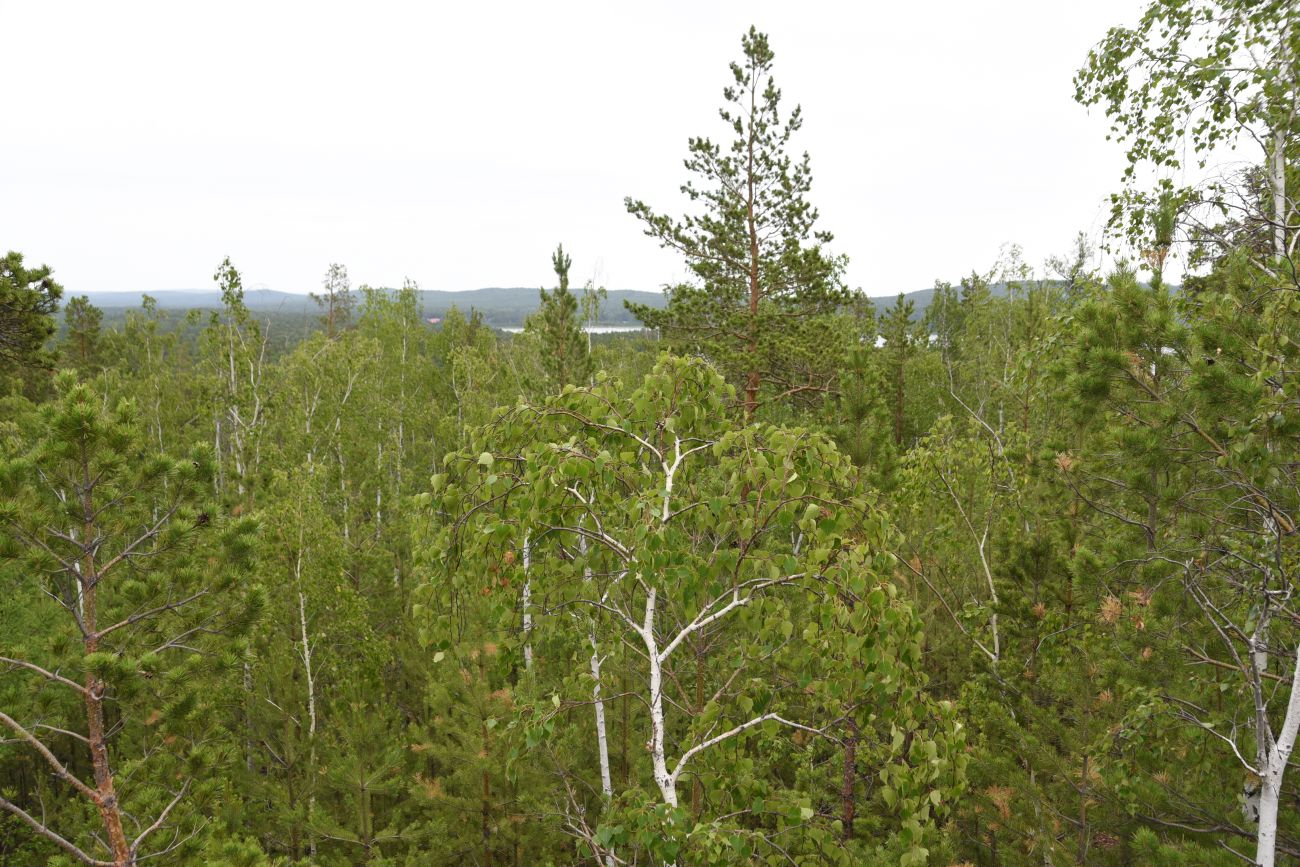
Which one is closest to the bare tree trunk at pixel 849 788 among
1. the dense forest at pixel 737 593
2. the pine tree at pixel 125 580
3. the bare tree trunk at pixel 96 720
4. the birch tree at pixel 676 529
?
the dense forest at pixel 737 593

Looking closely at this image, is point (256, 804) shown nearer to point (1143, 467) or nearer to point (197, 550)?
point (197, 550)

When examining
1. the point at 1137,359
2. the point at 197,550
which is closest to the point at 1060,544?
the point at 1137,359

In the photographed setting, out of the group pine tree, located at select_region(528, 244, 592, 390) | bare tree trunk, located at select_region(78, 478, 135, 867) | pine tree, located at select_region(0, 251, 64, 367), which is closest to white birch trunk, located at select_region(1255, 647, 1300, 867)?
bare tree trunk, located at select_region(78, 478, 135, 867)

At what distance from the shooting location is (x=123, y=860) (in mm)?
5504

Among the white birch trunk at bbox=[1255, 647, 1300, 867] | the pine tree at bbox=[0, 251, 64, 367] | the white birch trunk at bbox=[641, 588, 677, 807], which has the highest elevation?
the pine tree at bbox=[0, 251, 64, 367]

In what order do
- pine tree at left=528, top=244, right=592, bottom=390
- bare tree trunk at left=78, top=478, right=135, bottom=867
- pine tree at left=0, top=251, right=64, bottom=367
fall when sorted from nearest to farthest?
bare tree trunk at left=78, top=478, right=135, bottom=867 < pine tree at left=0, top=251, right=64, bottom=367 < pine tree at left=528, top=244, right=592, bottom=390

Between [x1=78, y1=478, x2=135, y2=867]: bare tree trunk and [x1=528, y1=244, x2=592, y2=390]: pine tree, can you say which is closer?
[x1=78, y1=478, x2=135, y2=867]: bare tree trunk

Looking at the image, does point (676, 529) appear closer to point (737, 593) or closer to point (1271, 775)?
point (737, 593)

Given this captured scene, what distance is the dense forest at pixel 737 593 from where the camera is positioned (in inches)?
140

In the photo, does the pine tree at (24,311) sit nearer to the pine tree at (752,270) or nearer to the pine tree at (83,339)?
the pine tree at (752,270)

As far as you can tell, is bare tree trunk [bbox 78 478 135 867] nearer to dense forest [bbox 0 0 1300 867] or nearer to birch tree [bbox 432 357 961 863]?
dense forest [bbox 0 0 1300 867]

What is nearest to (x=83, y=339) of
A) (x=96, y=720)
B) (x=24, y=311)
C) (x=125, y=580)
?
(x=24, y=311)

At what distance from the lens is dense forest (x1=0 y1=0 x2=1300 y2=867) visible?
3.56 m

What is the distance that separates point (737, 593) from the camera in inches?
144
